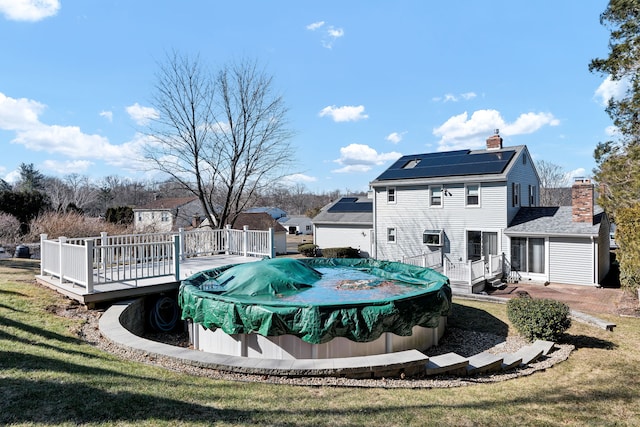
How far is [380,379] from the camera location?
4852 millimetres

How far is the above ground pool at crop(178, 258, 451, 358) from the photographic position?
589 cm

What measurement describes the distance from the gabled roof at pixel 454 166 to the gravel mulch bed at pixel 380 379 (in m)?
10.9

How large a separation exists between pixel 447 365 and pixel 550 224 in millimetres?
13430

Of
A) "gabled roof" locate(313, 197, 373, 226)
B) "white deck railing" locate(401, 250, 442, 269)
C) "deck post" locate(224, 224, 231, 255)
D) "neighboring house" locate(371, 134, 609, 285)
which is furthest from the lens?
"gabled roof" locate(313, 197, 373, 226)

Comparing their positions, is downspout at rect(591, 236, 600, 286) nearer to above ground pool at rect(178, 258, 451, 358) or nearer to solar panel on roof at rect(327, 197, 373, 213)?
above ground pool at rect(178, 258, 451, 358)

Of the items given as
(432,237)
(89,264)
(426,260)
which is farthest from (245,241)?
(432,237)

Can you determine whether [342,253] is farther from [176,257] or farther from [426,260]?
[176,257]

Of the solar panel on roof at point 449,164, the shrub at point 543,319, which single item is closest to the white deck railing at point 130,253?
the shrub at point 543,319

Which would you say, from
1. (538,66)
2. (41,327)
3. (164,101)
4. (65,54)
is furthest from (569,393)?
(164,101)

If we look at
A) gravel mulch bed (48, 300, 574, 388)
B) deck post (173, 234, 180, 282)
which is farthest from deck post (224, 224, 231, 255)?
gravel mulch bed (48, 300, 574, 388)

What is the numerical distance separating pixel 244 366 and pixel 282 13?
12.8m

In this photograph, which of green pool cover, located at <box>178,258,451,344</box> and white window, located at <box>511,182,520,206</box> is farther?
white window, located at <box>511,182,520,206</box>

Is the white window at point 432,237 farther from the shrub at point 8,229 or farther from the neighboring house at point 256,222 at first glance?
the shrub at point 8,229

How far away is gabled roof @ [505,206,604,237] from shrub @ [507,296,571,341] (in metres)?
9.50
